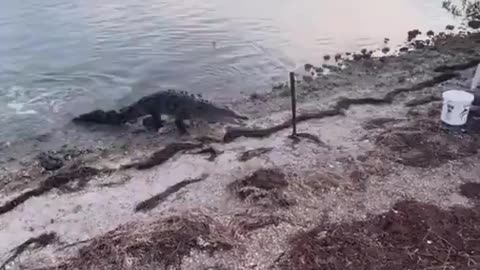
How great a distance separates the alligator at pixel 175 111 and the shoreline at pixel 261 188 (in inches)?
17.3

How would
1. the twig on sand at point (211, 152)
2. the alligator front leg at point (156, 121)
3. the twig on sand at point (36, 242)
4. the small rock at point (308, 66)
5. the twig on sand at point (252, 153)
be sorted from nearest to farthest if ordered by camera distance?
the twig on sand at point (36, 242)
the twig on sand at point (252, 153)
the twig on sand at point (211, 152)
the alligator front leg at point (156, 121)
the small rock at point (308, 66)

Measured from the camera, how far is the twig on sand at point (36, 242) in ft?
20.3

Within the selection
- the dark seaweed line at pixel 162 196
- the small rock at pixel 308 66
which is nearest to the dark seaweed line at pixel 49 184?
the dark seaweed line at pixel 162 196

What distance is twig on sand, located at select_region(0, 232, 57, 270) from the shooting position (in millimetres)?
6182

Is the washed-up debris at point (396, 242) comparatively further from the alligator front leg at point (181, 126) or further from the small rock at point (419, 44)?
the small rock at point (419, 44)

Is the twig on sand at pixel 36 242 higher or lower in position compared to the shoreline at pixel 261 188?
higher

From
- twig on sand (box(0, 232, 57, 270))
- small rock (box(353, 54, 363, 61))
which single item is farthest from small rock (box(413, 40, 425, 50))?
twig on sand (box(0, 232, 57, 270))

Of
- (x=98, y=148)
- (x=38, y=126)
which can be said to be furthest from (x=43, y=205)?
(x=38, y=126)

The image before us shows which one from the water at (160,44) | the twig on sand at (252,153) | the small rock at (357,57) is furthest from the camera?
the small rock at (357,57)

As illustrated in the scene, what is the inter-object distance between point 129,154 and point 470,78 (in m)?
7.12

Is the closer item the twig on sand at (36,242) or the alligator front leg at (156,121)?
the twig on sand at (36,242)

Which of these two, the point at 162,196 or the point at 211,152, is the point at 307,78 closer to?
the point at 211,152

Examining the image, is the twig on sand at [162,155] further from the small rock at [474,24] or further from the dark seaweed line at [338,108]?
the small rock at [474,24]

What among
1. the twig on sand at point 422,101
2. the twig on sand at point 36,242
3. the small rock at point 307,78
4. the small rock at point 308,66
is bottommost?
the small rock at point 307,78
